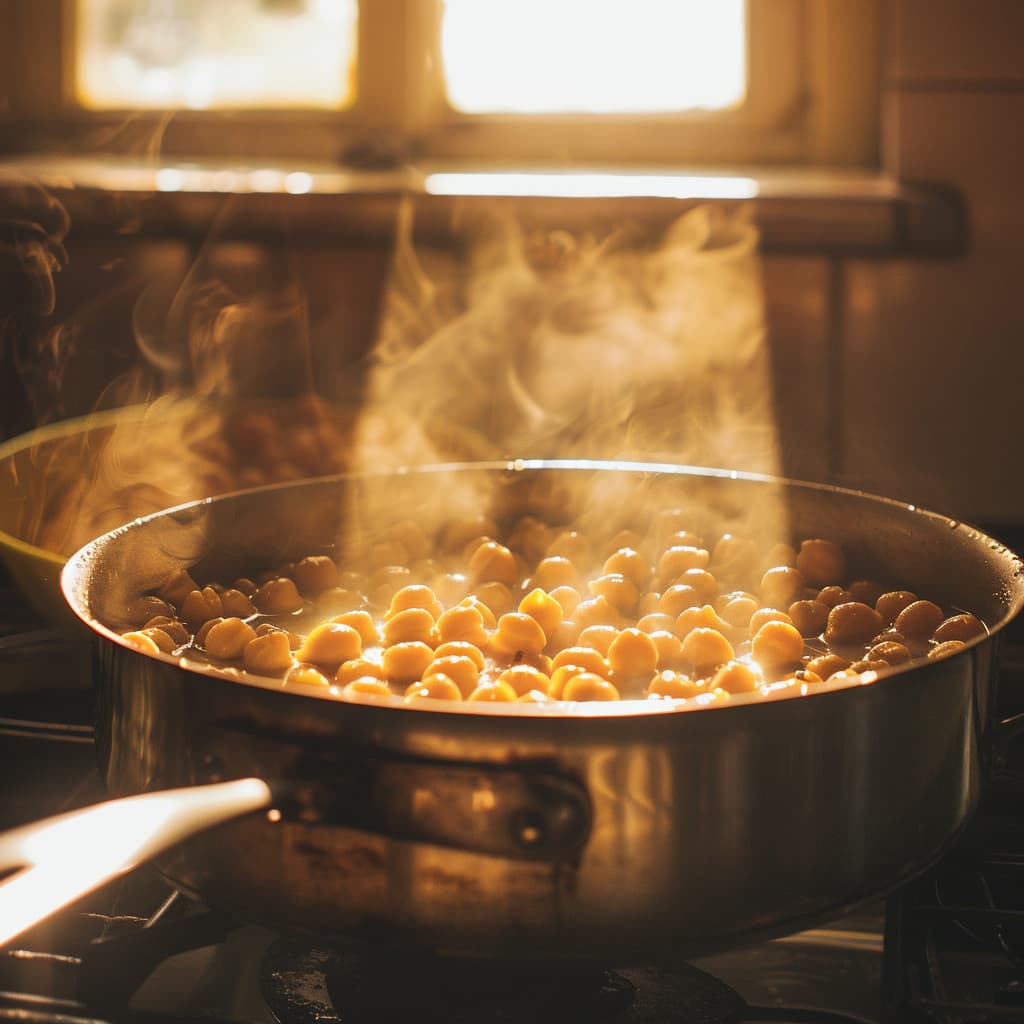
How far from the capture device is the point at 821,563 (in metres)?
1.12

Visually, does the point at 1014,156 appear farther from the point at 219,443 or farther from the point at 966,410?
the point at 219,443

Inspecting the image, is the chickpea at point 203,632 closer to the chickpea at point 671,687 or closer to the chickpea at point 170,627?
the chickpea at point 170,627

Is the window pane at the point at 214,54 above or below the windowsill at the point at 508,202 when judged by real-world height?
above

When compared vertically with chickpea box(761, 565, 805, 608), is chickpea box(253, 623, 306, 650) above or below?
below

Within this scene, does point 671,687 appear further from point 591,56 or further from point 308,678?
point 591,56

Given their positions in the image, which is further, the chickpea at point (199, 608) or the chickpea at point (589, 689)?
the chickpea at point (199, 608)

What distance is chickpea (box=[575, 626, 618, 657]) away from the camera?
3.24 ft

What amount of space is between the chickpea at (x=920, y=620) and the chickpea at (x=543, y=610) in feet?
0.89

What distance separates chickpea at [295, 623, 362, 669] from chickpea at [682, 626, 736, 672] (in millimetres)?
256

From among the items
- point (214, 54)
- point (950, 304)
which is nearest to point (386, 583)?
point (950, 304)

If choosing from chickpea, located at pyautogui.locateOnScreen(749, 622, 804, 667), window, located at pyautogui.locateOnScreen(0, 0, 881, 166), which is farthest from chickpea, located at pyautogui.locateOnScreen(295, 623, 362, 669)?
window, located at pyautogui.locateOnScreen(0, 0, 881, 166)

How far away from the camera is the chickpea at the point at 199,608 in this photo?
1050 mm

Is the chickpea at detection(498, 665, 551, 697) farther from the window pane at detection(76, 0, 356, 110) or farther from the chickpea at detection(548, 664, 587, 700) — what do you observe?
the window pane at detection(76, 0, 356, 110)

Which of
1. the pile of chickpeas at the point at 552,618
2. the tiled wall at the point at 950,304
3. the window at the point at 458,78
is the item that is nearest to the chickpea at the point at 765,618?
the pile of chickpeas at the point at 552,618
